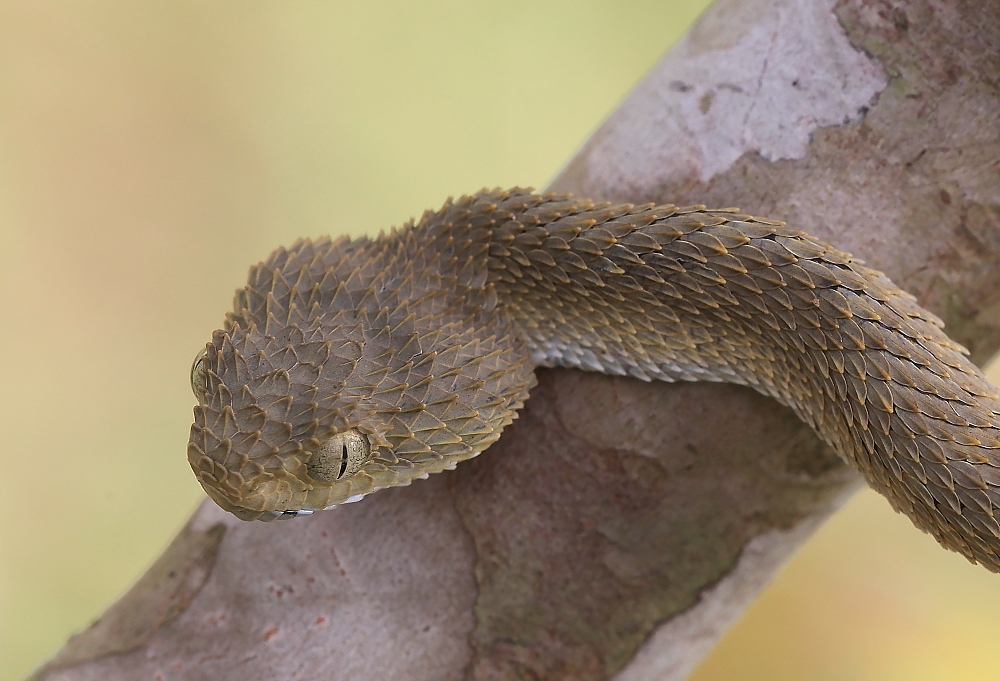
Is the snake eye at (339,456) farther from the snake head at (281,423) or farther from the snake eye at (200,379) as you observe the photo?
the snake eye at (200,379)

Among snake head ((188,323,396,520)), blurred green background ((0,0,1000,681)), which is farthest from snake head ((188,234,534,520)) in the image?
blurred green background ((0,0,1000,681))

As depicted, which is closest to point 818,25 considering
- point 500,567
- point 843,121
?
point 843,121

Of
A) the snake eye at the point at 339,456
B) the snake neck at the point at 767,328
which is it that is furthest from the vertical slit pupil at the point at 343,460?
the snake neck at the point at 767,328

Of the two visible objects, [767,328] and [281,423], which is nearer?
[281,423]

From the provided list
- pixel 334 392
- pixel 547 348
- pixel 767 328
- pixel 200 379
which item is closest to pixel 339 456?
pixel 334 392

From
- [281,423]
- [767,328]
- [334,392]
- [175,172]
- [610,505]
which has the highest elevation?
[767,328]

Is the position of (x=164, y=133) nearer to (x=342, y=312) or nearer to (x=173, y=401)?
(x=173, y=401)

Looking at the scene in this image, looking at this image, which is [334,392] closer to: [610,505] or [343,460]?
[343,460]

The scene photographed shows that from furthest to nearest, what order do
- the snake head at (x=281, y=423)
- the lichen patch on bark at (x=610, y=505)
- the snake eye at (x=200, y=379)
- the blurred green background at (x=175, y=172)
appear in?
the blurred green background at (x=175, y=172)
the lichen patch on bark at (x=610, y=505)
the snake eye at (x=200, y=379)
the snake head at (x=281, y=423)
